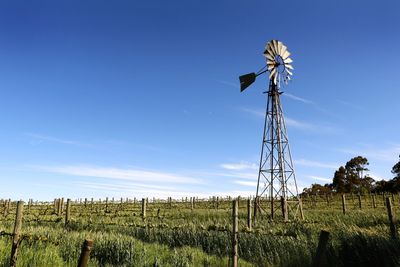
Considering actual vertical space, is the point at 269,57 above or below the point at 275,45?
below

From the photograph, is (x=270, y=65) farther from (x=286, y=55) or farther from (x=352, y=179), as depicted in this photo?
(x=352, y=179)

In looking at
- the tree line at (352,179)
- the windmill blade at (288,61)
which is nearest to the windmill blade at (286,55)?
the windmill blade at (288,61)

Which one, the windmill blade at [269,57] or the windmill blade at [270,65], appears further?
the windmill blade at [269,57]

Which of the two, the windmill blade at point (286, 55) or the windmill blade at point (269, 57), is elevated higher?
the windmill blade at point (286, 55)

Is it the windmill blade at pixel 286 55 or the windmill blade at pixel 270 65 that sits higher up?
the windmill blade at pixel 286 55

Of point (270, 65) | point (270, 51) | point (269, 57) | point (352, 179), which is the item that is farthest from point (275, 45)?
point (352, 179)

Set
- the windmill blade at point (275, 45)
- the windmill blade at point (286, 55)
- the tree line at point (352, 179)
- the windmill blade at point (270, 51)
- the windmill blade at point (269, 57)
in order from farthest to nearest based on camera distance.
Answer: the tree line at point (352, 179) < the windmill blade at point (286, 55) < the windmill blade at point (275, 45) < the windmill blade at point (270, 51) < the windmill blade at point (269, 57)

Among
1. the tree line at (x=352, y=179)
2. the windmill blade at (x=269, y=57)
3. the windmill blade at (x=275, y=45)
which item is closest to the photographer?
the windmill blade at (x=269, y=57)

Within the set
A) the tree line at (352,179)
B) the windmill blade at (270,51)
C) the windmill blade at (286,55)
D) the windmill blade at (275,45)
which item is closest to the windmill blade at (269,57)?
the windmill blade at (270,51)

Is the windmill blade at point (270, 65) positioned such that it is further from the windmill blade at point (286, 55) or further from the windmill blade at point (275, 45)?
the windmill blade at point (286, 55)

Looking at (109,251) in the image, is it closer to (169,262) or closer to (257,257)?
(169,262)

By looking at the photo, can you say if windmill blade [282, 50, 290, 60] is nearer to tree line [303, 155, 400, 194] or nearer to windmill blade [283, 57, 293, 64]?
windmill blade [283, 57, 293, 64]

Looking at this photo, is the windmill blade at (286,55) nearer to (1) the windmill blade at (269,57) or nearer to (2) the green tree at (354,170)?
(1) the windmill blade at (269,57)

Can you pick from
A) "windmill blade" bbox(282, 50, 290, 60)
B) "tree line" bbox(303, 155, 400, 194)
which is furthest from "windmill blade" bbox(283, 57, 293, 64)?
"tree line" bbox(303, 155, 400, 194)
